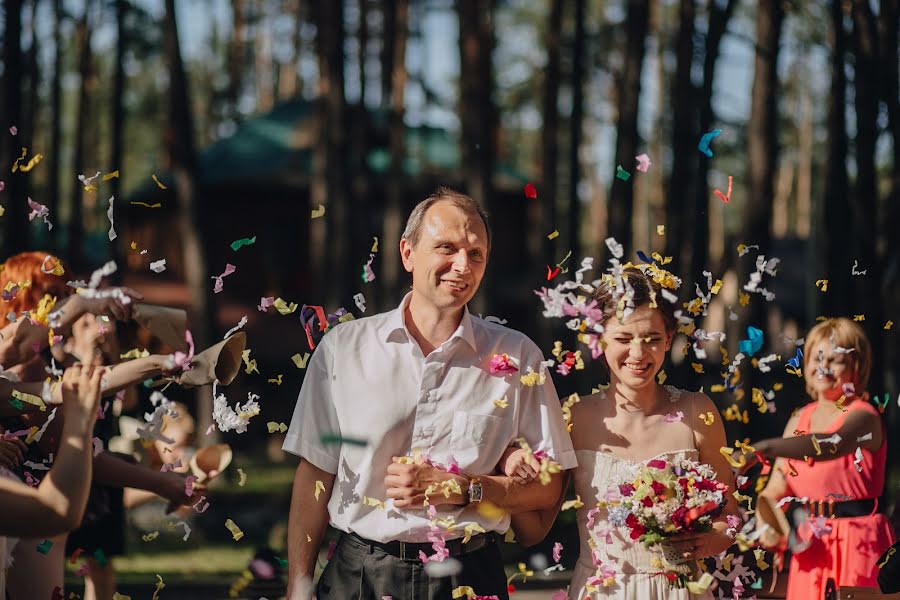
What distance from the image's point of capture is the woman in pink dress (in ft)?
17.7

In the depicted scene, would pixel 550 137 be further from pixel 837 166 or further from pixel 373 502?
pixel 373 502

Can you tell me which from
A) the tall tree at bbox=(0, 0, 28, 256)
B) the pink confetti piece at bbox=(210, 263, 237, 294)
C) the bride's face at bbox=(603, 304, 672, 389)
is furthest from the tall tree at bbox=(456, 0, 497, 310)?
the bride's face at bbox=(603, 304, 672, 389)

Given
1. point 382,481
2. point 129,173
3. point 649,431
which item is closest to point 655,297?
point 649,431

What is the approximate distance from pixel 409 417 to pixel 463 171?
11.8 metres

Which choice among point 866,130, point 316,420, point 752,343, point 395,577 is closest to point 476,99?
point 866,130

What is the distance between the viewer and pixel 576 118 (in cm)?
1881

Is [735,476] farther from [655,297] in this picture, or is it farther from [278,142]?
[278,142]

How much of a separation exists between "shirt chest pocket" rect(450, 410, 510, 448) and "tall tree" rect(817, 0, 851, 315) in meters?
8.24

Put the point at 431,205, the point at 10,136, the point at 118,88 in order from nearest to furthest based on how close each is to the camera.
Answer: the point at 431,205 → the point at 10,136 → the point at 118,88

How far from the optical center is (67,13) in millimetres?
23625

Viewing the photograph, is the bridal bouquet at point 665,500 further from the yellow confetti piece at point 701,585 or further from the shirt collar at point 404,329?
the shirt collar at point 404,329

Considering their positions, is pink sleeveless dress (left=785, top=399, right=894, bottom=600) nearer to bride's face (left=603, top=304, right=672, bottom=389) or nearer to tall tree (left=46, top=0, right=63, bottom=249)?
bride's face (left=603, top=304, right=672, bottom=389)

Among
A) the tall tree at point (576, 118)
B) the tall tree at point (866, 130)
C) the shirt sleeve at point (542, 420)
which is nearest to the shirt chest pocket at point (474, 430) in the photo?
the shirt sleeve at point (542, 420)

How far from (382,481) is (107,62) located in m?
58.5
